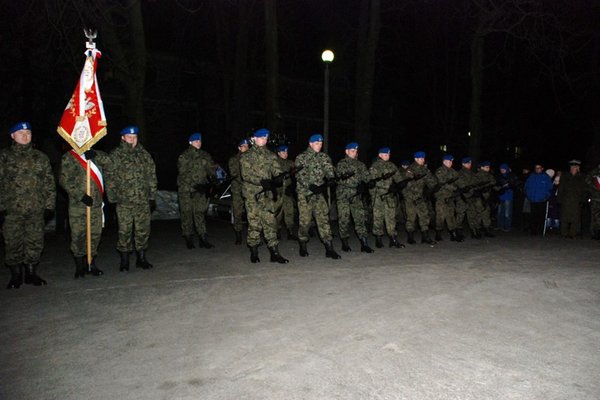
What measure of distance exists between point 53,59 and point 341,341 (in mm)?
16482

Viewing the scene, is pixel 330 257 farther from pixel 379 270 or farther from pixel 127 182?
pixel 127 182

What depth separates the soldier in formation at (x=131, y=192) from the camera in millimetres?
7840

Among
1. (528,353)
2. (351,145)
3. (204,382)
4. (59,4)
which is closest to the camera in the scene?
(204,382)

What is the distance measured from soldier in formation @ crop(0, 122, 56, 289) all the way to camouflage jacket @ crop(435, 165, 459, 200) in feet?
26.2

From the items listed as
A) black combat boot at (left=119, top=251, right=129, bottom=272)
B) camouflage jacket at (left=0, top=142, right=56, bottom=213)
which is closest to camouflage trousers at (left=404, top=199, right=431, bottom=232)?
black combat boot at (left=119, top=251, right=129, bottom=272)

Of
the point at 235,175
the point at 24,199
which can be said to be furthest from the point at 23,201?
the point at 235,175

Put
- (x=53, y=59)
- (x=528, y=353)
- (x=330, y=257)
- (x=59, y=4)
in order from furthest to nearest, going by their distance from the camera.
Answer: (x=53, y=59) < (x=59, y=4) < (x=330, y=257) < (x=528, y=353)

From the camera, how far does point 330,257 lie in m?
9.02

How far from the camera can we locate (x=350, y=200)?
996 centimetres

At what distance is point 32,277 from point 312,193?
466 centimetres

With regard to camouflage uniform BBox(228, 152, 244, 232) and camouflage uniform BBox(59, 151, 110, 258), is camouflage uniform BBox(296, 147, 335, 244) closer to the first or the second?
camouflage uniform BBox(228, 152, 244, 232)

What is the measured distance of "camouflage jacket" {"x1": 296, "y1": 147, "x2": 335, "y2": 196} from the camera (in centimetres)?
909

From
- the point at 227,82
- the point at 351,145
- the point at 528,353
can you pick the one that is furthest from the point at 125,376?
the point at 227,82

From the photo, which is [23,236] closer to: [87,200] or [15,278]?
[15,278]
